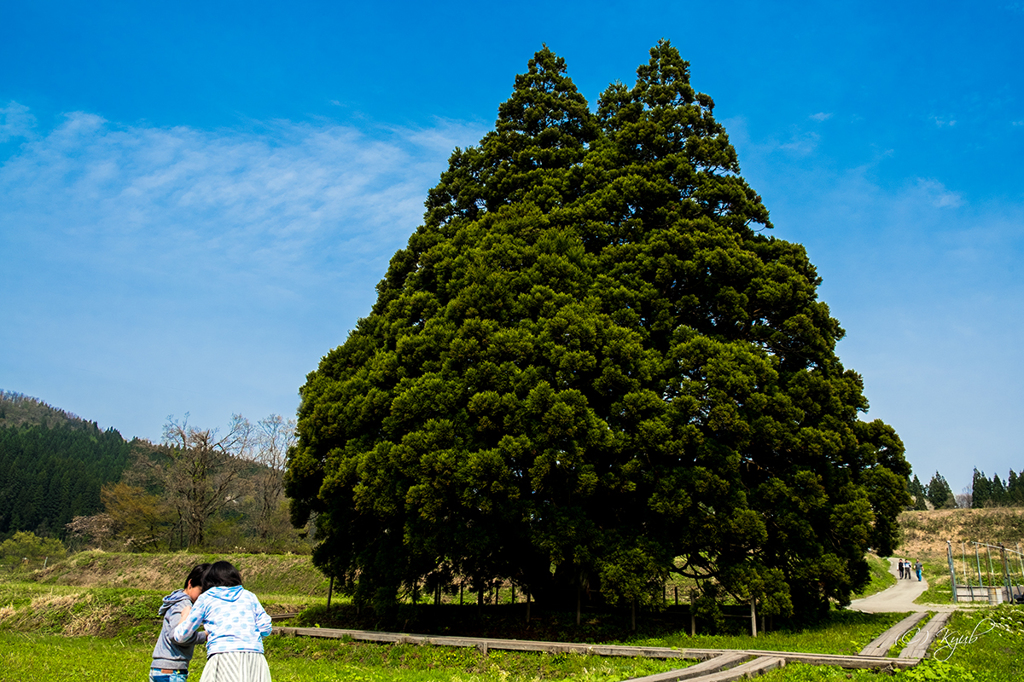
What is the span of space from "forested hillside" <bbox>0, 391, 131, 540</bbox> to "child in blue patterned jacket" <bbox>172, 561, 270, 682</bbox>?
230 ft

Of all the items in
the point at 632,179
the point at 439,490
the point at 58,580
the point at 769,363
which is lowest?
the point at 58,580

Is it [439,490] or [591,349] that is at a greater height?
[591,349]

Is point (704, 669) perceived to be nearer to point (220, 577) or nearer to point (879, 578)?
point (220, 577)

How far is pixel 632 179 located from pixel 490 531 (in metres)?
9.27

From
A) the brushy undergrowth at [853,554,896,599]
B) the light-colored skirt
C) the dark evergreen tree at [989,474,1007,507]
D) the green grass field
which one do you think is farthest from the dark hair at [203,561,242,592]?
the dark evergreen tree at [989,474,1007,507]

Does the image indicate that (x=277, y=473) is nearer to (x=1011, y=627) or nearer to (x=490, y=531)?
(x=490, y=531)

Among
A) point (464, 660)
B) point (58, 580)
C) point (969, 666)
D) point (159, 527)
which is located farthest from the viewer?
point (159, 527)

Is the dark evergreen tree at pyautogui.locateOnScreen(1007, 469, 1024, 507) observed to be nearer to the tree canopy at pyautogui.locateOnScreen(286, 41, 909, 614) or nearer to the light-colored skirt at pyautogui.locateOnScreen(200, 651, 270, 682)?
the tree canopy at pyautogui.locateOnScreen(286, 41, 909, 614)

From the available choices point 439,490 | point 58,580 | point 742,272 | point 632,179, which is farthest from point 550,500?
point 58,580

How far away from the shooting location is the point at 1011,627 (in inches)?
500

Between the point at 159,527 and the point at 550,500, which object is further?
the point at 159,527

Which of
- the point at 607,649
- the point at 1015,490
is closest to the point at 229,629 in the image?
the point at 607,649

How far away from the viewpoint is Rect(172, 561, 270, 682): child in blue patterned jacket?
4.08 m

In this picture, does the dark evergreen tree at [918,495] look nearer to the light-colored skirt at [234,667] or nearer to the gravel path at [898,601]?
the gravel path at [898,601]
